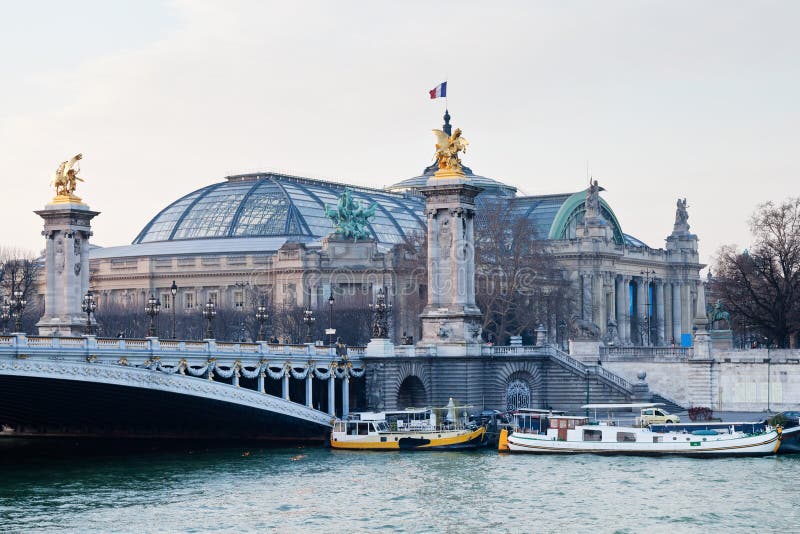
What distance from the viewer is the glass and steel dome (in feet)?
475

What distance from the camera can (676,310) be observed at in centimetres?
16050

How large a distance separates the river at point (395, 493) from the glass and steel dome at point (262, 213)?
75.0 m

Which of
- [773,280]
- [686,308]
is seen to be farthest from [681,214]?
[773,280]

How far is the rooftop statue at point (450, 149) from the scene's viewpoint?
265ft

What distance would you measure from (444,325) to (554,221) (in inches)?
2679

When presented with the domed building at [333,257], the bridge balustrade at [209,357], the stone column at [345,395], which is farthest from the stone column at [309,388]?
the domed building at [333,257]

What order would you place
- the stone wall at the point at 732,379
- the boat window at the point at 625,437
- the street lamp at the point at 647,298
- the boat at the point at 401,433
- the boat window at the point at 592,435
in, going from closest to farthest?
the boat window at the point at 625,437, the boat window at the point at 592,435, the boat at the point at 401,433, the stone wall at the point at 732,379, the street lamp at the point at 647,298

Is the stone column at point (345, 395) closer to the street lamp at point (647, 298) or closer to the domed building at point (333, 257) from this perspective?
the domed building at point (333, 257)

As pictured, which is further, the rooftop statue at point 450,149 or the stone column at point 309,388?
the rooftop statue at point 450,149

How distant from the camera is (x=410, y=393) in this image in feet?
262

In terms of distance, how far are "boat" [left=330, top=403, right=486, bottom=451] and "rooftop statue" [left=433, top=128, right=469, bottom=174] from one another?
41.7ft

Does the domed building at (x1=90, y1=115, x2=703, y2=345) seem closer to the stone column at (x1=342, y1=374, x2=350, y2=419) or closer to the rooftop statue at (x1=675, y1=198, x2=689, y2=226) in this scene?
the rooftop statue at (x1=675, y1=198, x2=689, y2=226)

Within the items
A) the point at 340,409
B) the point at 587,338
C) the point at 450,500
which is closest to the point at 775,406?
the point at 587,338

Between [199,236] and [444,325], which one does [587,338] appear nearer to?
[444,325]
